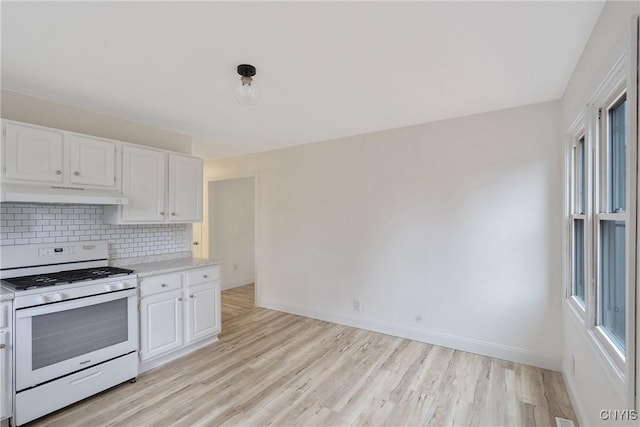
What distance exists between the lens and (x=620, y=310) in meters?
1.50

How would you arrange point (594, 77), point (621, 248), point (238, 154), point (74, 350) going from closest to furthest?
1. point (621, 248)
2. point (594, 77)
3. point (74, 350)
4. point (238, 154)

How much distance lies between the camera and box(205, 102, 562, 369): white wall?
9.09 ft

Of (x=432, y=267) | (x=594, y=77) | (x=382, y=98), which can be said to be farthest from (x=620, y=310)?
(x=382, y=98)

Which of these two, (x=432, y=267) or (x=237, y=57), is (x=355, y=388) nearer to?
(x=432, y=267)

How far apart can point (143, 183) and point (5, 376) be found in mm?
1740

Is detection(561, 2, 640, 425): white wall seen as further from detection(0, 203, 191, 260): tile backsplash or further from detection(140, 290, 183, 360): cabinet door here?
detection(0, 203, 191, 260): tile backsplash

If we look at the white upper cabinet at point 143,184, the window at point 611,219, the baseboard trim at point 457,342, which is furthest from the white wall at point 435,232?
the white upper cabinet at point 143,184

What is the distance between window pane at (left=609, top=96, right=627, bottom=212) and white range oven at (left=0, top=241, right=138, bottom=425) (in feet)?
11.0

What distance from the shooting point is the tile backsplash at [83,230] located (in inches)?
95.0

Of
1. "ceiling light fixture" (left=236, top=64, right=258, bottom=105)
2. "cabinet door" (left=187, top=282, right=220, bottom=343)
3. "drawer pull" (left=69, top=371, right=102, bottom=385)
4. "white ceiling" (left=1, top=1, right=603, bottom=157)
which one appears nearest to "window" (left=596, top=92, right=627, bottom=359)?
"white ceiling" (left=1, top=1, right=603, bottom=157)

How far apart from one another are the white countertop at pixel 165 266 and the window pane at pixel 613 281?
318 centimetres

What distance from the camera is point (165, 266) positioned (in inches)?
118

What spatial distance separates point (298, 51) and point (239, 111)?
127cm

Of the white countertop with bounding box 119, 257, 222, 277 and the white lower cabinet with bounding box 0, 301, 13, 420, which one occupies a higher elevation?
the white countertop with bounding box 119, 257, 222, 277
